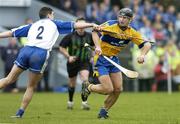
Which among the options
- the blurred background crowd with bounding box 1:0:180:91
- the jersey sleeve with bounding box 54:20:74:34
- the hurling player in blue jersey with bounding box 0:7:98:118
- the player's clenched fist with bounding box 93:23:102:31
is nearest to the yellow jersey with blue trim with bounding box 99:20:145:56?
the player's clenched fist with bounding box 93:23:102:31

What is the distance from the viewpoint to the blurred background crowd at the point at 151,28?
30.3m

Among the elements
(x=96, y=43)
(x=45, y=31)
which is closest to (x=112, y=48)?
(x=96, y=43)

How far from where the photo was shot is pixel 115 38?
1534 centimetres

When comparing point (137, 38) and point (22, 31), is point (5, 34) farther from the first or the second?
point (137, 38)

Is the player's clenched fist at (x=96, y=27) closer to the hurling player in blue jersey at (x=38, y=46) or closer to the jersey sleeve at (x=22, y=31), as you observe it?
the hurling player in blue jersey at (x=38, y=46)

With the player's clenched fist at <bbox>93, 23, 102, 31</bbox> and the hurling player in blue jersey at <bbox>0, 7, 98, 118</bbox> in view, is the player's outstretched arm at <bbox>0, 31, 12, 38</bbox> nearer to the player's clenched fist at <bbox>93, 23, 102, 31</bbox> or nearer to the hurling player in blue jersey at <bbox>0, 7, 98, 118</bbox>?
the hurling player in blue jersey at <bbox>0, 7, 98, 118</bbox>

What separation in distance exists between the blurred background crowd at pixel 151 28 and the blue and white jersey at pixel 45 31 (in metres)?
14.1

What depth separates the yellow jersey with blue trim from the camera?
50.0ft

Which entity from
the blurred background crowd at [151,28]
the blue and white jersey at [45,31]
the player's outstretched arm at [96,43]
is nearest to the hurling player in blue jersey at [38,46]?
the blue and white jersey at [45,31]

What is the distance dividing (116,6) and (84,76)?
1339cm

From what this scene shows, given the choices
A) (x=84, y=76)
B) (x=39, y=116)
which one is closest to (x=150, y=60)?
(x=84, y=76)

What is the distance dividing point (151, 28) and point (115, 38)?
663 inches

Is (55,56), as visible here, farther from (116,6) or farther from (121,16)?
(121,16)

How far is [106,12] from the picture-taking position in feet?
103
